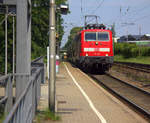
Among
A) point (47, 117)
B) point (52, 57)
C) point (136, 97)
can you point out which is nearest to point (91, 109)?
point (47, 117)

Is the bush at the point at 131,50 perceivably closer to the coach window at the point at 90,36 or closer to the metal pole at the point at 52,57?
the coach window at the point at 90,36

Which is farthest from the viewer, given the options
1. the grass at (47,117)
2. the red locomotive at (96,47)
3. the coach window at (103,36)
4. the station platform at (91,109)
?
the coach window at (103,36)

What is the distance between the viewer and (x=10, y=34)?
3194 cm

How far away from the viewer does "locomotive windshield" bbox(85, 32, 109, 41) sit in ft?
76.2

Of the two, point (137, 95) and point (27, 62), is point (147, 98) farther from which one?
point (27, 62)

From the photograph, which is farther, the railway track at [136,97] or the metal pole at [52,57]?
the railway track at [136,97]

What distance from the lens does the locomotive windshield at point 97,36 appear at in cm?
2323

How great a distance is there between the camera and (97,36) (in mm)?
23297

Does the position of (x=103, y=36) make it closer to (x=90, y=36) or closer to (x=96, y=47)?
(x=90, y=36)

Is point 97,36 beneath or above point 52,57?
above

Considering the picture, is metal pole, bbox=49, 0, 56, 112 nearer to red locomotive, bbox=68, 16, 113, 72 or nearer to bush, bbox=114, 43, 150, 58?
red locomotive, bbox=68, 16, 113, 72

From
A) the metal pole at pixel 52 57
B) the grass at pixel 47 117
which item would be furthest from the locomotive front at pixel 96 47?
the grass at pixel 47 117

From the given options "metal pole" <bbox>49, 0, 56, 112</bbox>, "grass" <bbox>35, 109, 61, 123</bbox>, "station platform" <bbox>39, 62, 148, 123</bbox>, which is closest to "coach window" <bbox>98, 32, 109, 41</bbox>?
"station platform" <bbox>39, 62, 148, 123</bbox>

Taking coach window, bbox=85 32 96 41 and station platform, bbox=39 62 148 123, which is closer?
station platform, bbox=39 62 148 123
